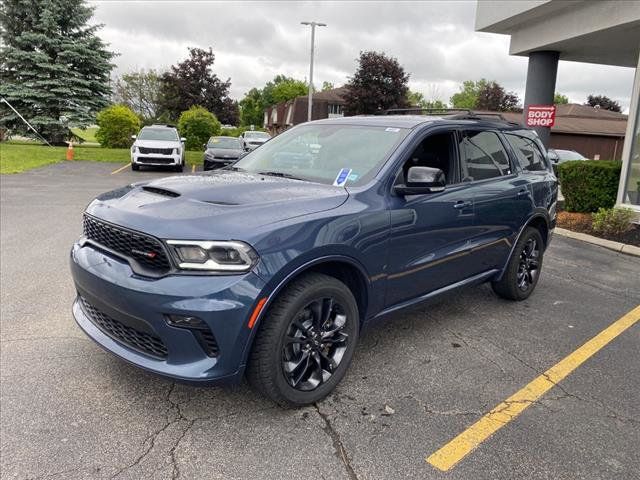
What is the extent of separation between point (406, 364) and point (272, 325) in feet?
4.62

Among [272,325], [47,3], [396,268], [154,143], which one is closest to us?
[272,325]

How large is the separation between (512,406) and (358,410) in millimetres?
993

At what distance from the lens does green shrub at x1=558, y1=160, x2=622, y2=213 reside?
32.0 feet

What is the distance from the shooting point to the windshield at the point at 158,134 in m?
18.3

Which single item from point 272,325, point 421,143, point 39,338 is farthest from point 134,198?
point 421,143

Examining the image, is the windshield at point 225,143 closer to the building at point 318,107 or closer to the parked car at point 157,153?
the parked car at point 157,153

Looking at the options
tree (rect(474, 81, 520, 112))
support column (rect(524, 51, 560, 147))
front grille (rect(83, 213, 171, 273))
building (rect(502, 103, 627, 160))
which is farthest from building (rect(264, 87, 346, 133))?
front grille (rect(83, 213, 171, 273))

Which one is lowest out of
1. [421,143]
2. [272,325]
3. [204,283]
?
[272,325]

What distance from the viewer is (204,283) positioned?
2596 mm

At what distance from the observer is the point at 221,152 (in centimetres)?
1795

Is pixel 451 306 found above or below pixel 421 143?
below

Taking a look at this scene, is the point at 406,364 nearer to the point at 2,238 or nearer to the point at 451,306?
the point at 451,306

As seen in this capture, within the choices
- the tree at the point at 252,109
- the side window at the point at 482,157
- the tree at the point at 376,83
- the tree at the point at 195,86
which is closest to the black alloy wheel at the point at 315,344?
the side window at the point at 482,157

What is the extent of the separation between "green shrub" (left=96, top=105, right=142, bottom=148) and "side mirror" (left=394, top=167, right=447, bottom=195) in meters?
25.1
